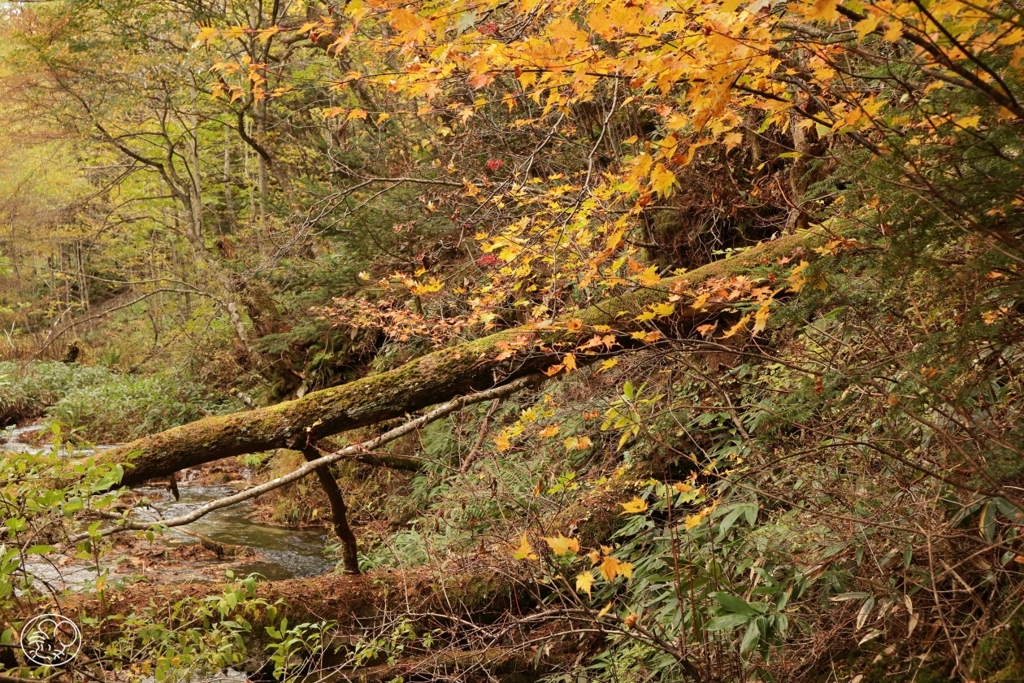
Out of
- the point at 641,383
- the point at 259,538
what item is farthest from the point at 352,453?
the point at 259,538

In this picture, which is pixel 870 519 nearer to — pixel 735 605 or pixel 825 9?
pixel 735 605

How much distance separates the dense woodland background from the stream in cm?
46

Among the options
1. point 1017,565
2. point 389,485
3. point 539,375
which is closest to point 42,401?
point 389,485

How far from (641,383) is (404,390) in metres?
2.02

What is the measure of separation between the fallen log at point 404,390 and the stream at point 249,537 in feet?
5.45

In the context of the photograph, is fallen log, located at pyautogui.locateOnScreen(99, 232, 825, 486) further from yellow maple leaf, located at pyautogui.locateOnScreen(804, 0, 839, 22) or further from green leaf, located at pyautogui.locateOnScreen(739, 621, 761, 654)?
yellow maple leaf, located at pyautogui.locateOnScreen(804, 0, 839, 22)

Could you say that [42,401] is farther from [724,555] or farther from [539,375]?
[724,555]

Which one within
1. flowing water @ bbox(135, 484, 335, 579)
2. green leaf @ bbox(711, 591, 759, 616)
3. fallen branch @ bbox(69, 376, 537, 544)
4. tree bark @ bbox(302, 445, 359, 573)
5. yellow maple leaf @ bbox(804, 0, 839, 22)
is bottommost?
flowing water @ bbox(135, 484, 335, 579)

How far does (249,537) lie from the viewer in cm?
798

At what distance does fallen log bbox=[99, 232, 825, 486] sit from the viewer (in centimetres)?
466

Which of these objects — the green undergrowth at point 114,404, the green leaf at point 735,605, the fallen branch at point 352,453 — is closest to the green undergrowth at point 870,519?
the green leaf at point 735,605

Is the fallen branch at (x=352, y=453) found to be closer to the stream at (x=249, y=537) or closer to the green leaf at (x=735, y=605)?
the stream at (x=249, y=537)

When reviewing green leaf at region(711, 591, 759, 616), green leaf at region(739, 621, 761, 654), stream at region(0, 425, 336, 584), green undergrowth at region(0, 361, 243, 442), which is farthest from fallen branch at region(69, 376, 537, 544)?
green undergrowth at region(0, 361, 243, 442)

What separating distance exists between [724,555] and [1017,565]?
1309 millimetres
